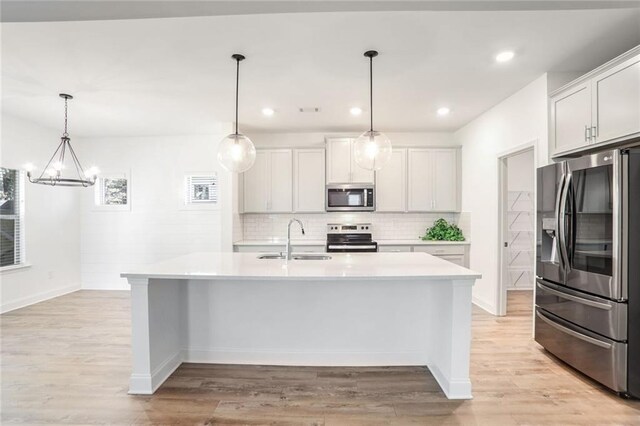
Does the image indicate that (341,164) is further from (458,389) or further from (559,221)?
(458,389)

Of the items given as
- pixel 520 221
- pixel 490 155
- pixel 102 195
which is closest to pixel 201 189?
pixel 102 195

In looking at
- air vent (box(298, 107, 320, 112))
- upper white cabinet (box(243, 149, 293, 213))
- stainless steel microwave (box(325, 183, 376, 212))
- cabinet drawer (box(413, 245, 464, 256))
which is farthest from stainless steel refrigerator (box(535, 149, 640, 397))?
upper white cabinet (box(243, 149, 293, 213))

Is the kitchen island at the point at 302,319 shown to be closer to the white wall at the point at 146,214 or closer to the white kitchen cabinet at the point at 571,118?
the white kitchen cabinet at the point at 571,118

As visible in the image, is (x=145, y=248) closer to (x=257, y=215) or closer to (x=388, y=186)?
(x=257, y=215)

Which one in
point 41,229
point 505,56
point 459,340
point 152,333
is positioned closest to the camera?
point 459,340

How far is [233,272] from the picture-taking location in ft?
7.82

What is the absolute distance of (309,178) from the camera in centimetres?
536

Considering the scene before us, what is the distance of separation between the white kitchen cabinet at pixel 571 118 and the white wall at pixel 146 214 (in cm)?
470

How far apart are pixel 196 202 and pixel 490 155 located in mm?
4576

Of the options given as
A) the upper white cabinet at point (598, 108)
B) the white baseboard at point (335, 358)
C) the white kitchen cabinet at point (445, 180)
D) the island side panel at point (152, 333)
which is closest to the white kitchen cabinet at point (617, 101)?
the upper white cabinet at point (598, 108)

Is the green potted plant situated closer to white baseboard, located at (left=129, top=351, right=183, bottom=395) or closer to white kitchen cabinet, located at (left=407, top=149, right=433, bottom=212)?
white kitchen cabinet, located at (left=407, top=149, right=433, bottom=212)

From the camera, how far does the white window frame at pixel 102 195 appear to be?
19.0 feet

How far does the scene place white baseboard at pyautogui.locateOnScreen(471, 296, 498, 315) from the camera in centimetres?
426

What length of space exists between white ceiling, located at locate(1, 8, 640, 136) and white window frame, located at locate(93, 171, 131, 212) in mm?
1390
